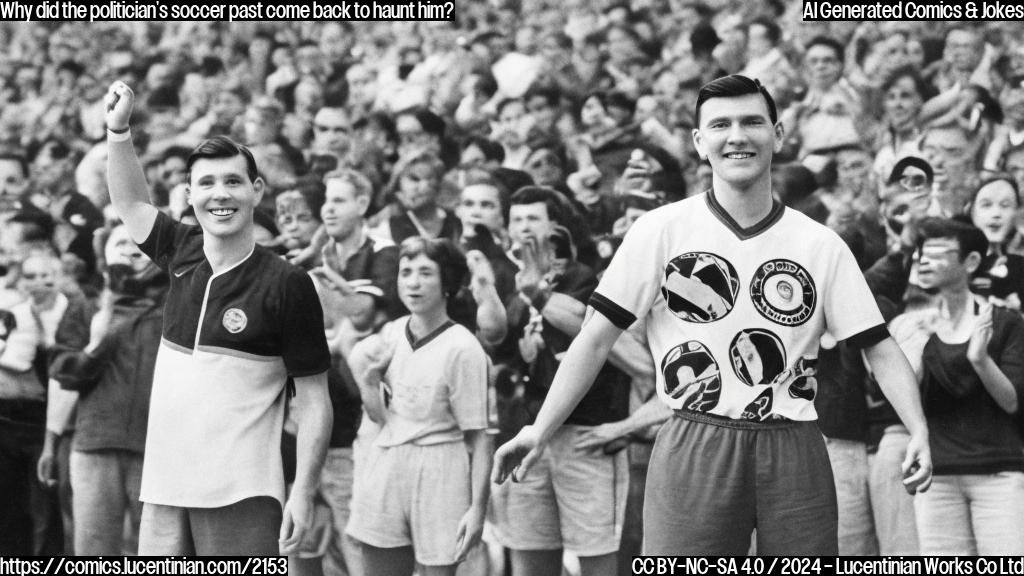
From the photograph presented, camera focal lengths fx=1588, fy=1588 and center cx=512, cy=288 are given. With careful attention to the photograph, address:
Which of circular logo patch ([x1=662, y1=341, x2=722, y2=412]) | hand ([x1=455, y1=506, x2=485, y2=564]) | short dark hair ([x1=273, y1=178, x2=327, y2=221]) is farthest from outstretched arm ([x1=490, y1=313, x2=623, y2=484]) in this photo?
short dark hair ([x1=273, y1=178, x2=327, y2=221])

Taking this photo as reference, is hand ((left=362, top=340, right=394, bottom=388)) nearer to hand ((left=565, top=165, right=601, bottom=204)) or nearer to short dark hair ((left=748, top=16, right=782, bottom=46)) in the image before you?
hand ((left=565, top=165, right=601, bottom=204))

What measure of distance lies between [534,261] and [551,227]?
0.58 feet

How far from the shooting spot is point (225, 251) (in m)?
5.45

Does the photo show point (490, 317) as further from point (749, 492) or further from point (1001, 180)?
point (749, 492)

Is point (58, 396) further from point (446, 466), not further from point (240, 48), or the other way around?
point (240, 48)

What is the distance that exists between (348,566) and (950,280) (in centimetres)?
295

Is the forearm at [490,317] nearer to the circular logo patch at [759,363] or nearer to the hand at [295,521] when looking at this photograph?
the hand at [295,521]

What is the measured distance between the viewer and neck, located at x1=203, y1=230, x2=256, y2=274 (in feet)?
17.9

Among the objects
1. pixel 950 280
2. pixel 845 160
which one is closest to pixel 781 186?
pixel 845 160

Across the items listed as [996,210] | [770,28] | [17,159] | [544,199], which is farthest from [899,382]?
[17,159]

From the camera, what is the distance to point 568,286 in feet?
23.0

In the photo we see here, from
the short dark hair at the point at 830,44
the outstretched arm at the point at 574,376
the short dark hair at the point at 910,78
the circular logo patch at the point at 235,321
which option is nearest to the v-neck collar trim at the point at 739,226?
the outstretched arm at the point at 574,376

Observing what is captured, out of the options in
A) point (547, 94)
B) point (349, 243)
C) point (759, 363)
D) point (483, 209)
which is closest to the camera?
point (759, 363)

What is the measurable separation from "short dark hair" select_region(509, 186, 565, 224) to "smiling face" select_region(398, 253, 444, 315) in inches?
28.1
